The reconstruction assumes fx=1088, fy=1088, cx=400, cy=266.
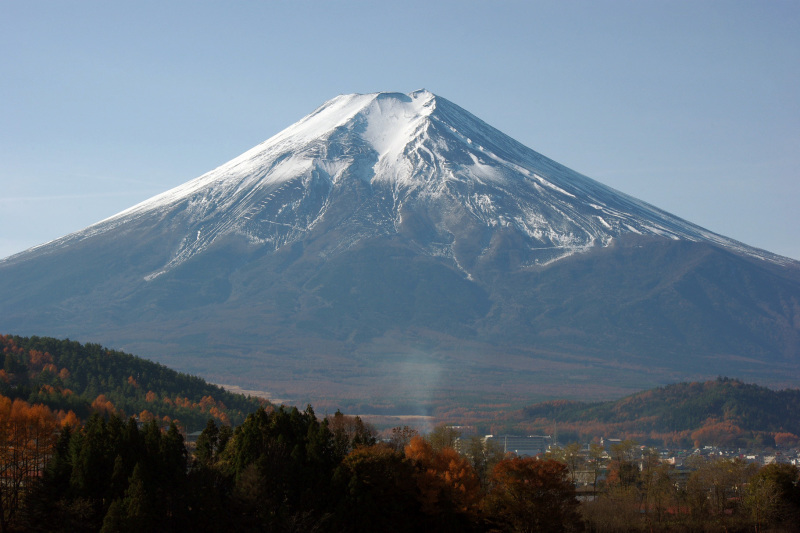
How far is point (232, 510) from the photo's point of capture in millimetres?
54219

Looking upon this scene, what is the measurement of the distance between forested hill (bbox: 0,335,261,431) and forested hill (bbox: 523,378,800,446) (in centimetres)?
5640

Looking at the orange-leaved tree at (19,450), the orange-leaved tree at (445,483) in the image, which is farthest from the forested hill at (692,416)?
the orange-leaved tree at (19,450)

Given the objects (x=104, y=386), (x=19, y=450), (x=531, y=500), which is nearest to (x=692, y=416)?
(x=104, y=386)

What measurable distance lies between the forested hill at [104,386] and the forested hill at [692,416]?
56.4 meters

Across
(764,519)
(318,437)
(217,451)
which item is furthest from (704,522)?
(217,451)

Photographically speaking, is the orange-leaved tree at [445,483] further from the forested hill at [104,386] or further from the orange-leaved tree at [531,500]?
the forested hill at [104,386]

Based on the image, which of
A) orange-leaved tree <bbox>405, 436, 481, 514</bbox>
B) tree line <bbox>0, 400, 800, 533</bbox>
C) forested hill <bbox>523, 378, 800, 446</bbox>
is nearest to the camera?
tree line <bbox>0, 400, 800, 533</bbox>

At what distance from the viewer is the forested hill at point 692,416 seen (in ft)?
478

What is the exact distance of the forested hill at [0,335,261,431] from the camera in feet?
295

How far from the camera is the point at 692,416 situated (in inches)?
6004

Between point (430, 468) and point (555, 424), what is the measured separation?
295ft

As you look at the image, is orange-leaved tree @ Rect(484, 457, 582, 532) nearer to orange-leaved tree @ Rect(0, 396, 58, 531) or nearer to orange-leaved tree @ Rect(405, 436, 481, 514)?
orange-leaved tree @ Rect(405, 436, 481, 514)

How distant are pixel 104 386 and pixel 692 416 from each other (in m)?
84.1

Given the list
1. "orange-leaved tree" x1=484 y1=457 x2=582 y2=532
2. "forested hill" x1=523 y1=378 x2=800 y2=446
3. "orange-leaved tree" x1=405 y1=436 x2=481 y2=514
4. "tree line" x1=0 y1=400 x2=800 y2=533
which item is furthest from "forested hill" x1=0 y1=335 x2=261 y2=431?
"forested hill" x1=523 y1=378 x2=800 y2=446
